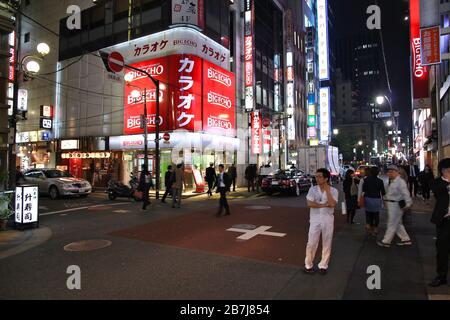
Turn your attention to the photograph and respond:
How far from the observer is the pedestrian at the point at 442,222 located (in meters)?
4.98

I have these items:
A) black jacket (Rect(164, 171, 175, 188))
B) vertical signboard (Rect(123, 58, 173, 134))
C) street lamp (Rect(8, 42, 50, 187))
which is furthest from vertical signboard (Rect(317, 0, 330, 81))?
street lamp (Rect(8, 42, 50, 187))

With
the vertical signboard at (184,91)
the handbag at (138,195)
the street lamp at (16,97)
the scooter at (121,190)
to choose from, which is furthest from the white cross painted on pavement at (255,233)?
the vertical signboard at (184,91)

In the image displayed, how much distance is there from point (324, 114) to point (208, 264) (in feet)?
157

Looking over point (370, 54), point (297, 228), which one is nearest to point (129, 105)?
point (297, 228)

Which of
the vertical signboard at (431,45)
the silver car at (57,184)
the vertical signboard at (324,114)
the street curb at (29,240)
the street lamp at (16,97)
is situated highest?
the vertical signboard at (324,114)

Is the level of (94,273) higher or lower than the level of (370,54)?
lower

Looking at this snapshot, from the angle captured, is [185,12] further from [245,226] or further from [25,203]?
[245,226]

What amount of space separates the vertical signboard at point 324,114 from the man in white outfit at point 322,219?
1812 inches

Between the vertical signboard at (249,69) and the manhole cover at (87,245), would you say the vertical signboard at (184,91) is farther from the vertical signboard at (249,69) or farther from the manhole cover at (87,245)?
the manhole cover at (87,245)

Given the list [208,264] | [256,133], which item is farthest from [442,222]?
[256,133]

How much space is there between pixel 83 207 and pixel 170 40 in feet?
40.4

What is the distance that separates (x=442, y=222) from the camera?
5051 millimetres

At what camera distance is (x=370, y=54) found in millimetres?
167750

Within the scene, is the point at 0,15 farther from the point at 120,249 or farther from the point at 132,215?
the point at 120,249
